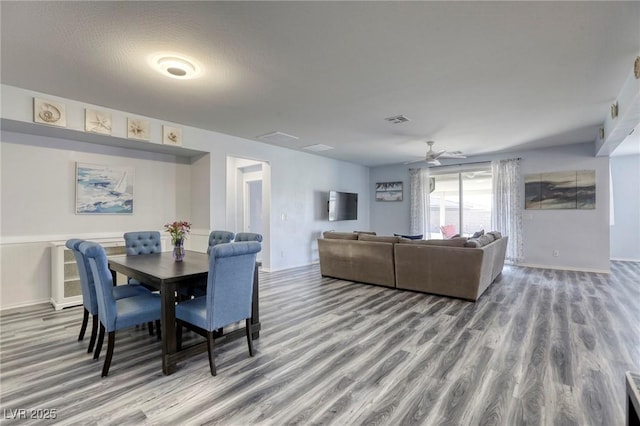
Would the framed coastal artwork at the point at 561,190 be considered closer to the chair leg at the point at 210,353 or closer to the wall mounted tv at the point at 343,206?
the wall mounted tv at the point at 343,206

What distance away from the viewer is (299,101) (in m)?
3.79

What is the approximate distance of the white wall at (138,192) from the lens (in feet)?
12.5

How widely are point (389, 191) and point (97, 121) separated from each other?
696 centimetres

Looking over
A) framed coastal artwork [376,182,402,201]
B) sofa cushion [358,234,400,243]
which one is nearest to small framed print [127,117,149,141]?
sofa cushion [358,234,400,243]

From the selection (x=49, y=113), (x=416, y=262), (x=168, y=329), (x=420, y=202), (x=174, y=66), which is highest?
(x=174, y=66)

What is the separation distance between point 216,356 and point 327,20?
2.85 metres

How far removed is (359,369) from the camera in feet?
7.80

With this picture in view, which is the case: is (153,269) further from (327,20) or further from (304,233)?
(304,233)

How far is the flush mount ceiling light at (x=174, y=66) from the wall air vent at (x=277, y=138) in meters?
2.35

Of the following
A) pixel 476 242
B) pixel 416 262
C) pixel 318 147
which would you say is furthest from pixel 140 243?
pixel 476 242

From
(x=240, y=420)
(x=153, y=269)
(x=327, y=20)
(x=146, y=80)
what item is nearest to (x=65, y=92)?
(x=146, y=80)

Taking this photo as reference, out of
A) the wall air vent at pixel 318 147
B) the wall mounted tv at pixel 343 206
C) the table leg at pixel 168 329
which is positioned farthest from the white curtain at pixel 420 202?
the table leg at pixel 168 329

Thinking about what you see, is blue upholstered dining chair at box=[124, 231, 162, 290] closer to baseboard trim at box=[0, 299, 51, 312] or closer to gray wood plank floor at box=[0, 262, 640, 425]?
gray wood plank floor at box=[0, 262, 640, 425]

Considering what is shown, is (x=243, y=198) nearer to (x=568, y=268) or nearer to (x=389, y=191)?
(x=389, y=191)
